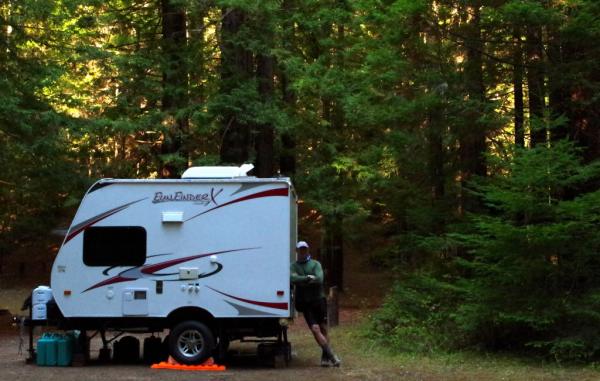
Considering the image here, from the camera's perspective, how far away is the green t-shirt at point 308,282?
10.0 meters

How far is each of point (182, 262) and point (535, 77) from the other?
7.02 meters

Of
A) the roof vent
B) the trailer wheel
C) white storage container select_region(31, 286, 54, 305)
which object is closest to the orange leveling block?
the trailer wheel

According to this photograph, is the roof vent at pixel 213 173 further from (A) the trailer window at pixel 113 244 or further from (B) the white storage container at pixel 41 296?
(B) the white storage container at pixel 41 296

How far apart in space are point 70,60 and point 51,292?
829 cm

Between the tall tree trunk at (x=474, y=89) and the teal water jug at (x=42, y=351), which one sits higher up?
the tall tree trunk at (x=474, y=89)

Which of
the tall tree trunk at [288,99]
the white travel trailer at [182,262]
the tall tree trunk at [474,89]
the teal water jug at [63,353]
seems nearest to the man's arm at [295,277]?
the white travel trailer at [182,262]

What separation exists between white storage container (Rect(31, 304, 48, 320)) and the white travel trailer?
0.21 meters

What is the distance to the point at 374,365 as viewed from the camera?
10.3 metres

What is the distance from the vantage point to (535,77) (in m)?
11.9

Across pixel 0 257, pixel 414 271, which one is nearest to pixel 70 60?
pixel 414 271

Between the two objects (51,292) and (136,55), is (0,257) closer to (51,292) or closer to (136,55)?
(136,55)

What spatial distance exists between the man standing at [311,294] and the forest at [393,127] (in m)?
2.34

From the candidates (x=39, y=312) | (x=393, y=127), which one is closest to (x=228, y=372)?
(x=39, y=312)

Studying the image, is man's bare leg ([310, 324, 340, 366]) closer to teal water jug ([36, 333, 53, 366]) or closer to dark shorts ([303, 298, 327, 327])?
dark shorts ([303, 298, 327, 327])
